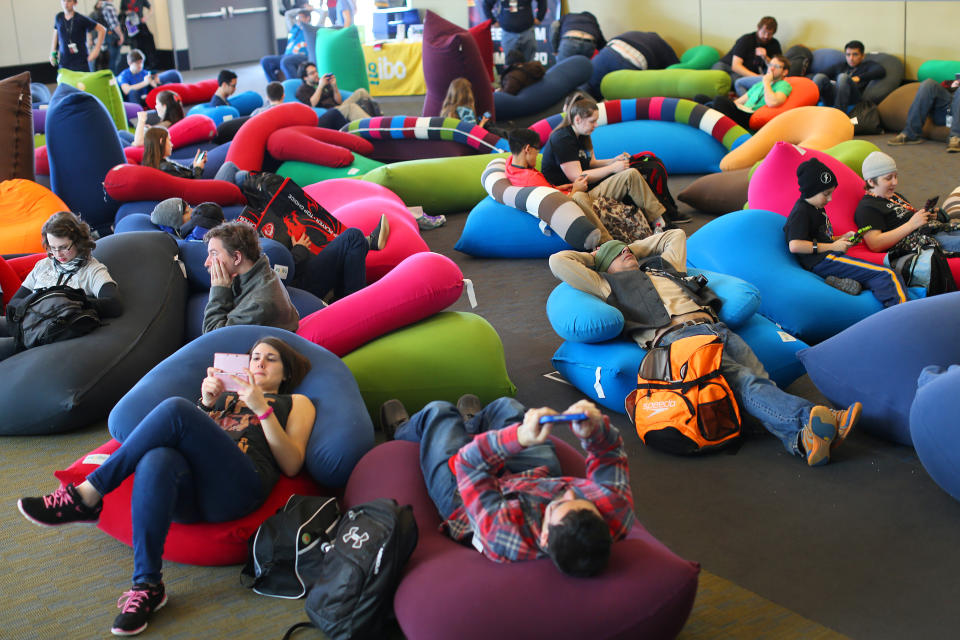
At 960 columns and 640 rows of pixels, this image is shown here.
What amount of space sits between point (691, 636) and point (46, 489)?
94.0 inches

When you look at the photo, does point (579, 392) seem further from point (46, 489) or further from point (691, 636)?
point (46, 489)

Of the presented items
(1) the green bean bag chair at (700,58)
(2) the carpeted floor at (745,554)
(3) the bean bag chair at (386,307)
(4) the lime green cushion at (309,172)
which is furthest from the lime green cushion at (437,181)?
(1) the green bean bag chair at (700,58)

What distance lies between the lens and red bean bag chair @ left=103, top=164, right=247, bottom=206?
224 inches

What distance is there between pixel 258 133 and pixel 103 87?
10.5 ft

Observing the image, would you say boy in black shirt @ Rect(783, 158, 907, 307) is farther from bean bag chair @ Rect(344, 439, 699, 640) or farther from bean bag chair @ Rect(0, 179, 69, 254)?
bean bag chair @ Rect(0, 179, 69, 254)

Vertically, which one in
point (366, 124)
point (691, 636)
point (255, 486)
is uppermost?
point (366, 124)

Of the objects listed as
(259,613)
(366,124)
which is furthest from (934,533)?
(366,124)

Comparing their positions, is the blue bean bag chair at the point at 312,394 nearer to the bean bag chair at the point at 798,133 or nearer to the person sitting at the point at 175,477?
the person sitting at the point at 175,477

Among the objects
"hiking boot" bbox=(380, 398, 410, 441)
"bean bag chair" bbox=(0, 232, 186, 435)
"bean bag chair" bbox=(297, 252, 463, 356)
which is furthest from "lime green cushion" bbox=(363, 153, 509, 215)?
"hiking boot" bbox=(380, 398, 410, 441)

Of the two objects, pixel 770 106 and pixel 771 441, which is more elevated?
pixel 770 106

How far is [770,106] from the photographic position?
877 centimetres

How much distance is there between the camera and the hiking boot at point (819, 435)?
329 centimetres

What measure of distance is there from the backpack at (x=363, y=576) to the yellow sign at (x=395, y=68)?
→ 448 inches

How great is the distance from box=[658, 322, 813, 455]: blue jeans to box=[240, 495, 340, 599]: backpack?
1638mm
